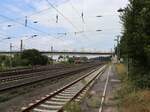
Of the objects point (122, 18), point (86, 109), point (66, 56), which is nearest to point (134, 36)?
point (122, 18)

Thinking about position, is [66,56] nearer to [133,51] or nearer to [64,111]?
[133,51]

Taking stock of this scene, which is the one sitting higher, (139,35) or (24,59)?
(139,35)

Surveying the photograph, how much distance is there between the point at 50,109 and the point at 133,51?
1309 cm

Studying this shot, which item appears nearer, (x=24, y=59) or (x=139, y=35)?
(x=139, y=35)

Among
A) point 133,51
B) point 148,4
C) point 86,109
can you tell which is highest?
point 148,4

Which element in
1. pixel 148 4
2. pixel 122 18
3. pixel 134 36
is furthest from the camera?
pixel 122 18

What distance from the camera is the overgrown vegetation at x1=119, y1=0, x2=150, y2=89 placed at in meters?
24.2

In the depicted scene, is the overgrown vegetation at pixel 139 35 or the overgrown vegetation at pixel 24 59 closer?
the overgrown vegetation at pixel 139 35

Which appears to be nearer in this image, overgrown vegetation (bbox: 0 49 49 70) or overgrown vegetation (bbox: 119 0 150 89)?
overgrown vegetation (bbox: 119 0 150 89)

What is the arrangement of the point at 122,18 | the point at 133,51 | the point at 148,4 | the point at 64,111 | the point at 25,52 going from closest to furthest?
1. the point at 64,111
2. the point at 148,4
3. the point at 133,51
4. the point at 122,18
5. the point at 25,52

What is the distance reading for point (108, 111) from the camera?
17.5 meters

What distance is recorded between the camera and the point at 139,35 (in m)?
25.7

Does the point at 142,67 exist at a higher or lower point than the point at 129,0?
lower

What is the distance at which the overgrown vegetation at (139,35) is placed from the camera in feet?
79.5
